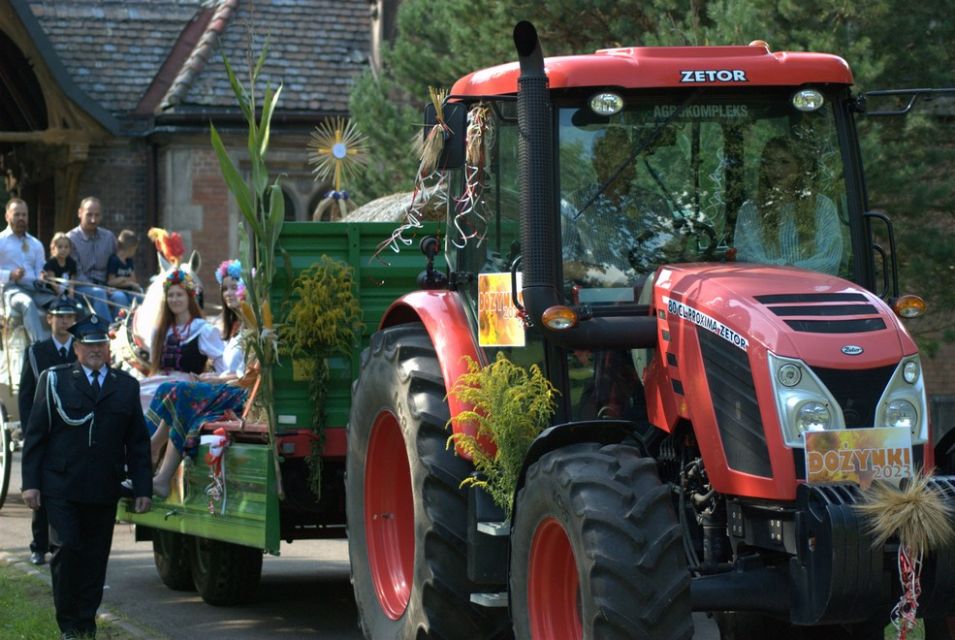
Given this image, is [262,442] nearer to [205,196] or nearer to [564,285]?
[564,285]

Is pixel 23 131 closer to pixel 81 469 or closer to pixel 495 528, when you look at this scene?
pixel 81 469

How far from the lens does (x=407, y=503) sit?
8.12 m

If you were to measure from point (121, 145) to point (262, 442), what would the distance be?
1720cm

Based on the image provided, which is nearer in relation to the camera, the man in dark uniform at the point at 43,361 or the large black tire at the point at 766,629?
the large black tire at the point at 766,629

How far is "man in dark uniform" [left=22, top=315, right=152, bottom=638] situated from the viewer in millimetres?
8930

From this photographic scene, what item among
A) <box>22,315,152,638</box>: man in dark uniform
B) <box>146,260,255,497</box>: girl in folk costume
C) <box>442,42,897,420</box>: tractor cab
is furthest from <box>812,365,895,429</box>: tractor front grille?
<box>146,260,255,497</box>: girl in folk costume

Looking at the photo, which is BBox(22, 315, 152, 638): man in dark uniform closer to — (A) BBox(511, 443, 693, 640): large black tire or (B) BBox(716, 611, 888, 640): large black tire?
(B) BBox(716, 611, 888, 640): large black tire

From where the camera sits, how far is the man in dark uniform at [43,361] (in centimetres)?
1164

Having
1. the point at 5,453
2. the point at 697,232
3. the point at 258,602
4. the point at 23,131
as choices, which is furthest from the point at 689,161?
the point at 23,131

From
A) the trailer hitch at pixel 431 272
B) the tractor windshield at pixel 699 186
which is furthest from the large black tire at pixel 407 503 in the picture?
the tractor windshield at pixel 699 186

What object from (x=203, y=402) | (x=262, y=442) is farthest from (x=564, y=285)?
(x=203, y=402)

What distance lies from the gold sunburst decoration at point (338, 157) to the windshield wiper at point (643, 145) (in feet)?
16.8

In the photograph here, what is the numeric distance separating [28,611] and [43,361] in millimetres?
2304

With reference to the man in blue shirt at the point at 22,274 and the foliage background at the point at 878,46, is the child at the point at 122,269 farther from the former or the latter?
the foliage background at the point at 878,46
